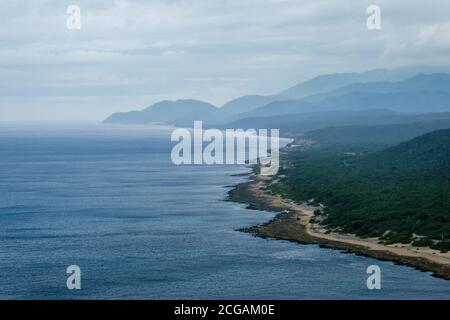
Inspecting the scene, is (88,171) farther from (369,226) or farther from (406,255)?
(406,255)

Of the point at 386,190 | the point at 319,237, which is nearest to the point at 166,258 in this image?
the point at 319,237

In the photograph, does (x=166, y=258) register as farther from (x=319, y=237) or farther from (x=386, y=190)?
(x=386, y=190)

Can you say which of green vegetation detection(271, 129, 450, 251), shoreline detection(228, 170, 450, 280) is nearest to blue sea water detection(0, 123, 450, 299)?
shoreline detection(228, 170, 450, 280)

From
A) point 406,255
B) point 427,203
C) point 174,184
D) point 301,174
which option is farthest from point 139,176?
point 406,255

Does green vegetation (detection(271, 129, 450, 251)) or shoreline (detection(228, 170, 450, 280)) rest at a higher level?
green vegetation (detection(271, 129, 450, 251))

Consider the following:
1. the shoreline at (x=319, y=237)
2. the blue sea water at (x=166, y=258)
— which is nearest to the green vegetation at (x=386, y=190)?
the shoreline at (x=319, y=237)

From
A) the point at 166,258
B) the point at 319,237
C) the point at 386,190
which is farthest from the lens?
the point at 386,190

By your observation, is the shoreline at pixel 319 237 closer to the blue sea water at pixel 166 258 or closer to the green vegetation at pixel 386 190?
the blue sea water at pixel 166 258

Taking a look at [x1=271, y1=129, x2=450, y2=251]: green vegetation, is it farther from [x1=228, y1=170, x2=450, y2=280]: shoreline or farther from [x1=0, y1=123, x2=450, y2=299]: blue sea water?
[x1=0, y1=123, x2=450, y2=299]: blue sea water
